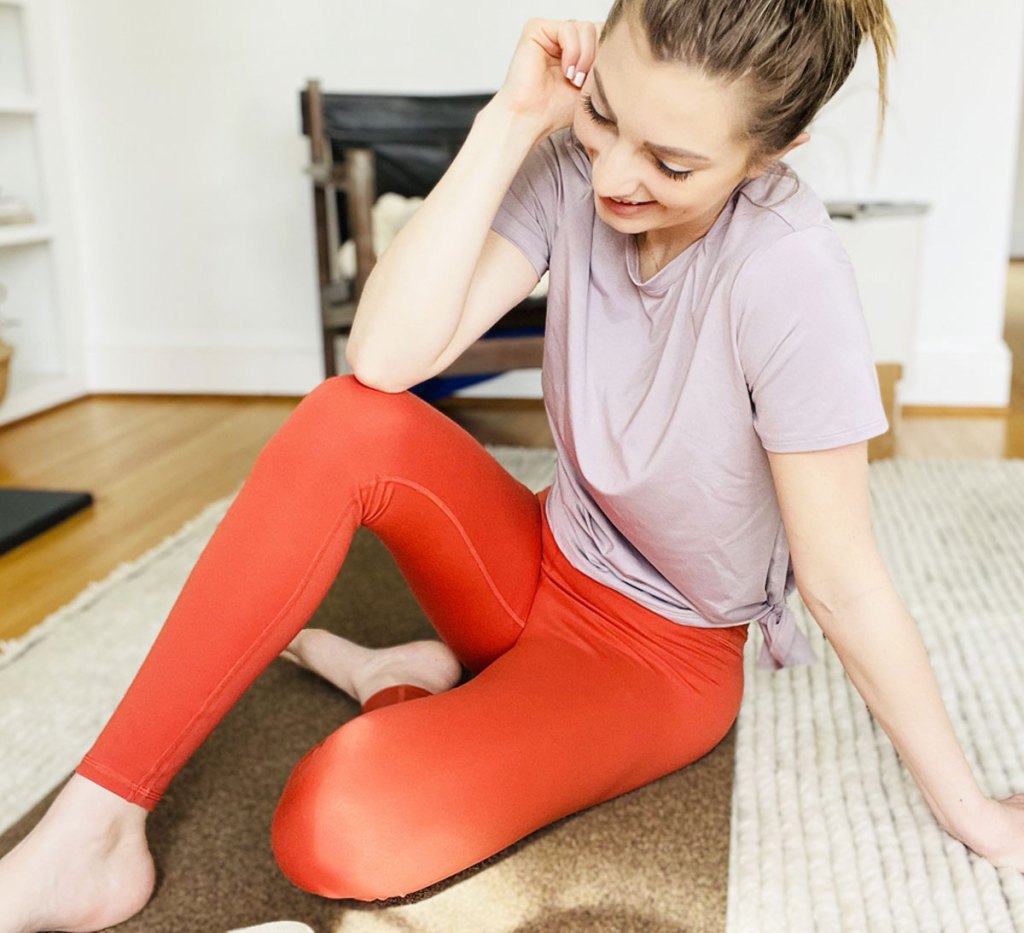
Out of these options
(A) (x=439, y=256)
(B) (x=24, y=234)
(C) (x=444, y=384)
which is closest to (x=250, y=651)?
(A) (x=439, y=256)

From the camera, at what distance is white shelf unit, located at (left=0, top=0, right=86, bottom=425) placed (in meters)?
2.89

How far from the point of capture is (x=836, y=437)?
32.0 inches

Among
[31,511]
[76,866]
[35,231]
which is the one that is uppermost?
[35,231]

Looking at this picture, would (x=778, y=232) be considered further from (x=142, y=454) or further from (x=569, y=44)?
(x=142, y=454)

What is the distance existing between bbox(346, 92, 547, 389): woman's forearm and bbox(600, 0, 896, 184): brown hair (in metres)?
0.18

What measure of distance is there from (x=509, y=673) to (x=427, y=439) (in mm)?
227

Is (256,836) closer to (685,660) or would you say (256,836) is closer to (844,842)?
(685,660)

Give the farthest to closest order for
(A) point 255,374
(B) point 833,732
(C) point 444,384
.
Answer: (A) point 255,374, (C) point 444,384, (B) point 833,732

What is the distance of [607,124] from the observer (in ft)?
2.73

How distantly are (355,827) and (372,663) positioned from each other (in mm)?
383

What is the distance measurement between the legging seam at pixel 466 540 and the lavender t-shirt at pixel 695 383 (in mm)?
79

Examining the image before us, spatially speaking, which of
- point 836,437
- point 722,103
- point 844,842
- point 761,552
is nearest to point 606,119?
point 722,103

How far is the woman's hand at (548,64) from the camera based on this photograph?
0.95 meters

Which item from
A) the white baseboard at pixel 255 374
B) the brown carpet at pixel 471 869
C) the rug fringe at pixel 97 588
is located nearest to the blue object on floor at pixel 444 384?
the white baseboard at pixel 255 374
